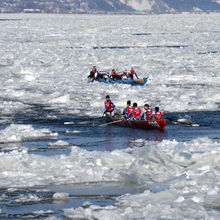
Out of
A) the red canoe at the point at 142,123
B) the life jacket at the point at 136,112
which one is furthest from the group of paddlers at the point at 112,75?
the life jacket at the point at 136,112

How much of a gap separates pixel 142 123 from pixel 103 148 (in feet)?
12.5

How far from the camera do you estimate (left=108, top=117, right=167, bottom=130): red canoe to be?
1969 centimetres

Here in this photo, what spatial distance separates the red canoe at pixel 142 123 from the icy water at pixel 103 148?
31cm

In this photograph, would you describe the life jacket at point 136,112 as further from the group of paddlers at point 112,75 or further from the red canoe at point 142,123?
the group of paddlers at point 112,75

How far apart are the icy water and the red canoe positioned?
313 mm

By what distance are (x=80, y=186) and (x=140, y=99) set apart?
14.7m

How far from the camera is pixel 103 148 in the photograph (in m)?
16.8

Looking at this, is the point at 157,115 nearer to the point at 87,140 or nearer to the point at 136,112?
the point at 136,112

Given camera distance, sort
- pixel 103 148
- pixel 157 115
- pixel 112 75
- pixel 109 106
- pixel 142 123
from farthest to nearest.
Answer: pixel 112 75 < pixel 109 106 < pixel 142 123 < pixel 157 115 < pixel 103 148

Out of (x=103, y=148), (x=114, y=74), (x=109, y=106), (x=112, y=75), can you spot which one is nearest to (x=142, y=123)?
(x=109, y=106)

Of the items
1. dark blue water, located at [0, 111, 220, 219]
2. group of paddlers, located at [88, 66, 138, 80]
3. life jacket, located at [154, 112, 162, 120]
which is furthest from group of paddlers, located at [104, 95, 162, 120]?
group of paddlers, located at [88, 66, 138, 80]

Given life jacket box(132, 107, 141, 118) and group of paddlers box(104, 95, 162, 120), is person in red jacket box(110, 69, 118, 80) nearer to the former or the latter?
group of paddlers box(104, 95, 162, 120)

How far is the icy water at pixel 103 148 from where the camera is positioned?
35.8 feet

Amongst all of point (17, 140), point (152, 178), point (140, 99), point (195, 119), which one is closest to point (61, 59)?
point (140, 99)
